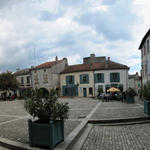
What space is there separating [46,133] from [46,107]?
72cm

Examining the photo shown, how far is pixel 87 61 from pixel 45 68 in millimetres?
10412

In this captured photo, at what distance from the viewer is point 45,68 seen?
30.9 metres

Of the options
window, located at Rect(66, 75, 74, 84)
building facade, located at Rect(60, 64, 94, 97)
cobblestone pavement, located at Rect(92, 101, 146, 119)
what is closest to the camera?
cobblestone pavement, located at Rect(92, 101, 146, 119)

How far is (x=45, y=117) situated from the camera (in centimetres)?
425

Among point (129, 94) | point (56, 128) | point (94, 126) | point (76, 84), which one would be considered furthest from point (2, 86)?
point (56, 128)

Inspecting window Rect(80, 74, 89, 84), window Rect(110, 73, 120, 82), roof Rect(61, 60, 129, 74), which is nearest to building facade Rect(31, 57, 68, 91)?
roof Rect(61, 60, 129, 74)

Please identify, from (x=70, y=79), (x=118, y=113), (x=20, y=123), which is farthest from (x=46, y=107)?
(x=70, y=79)

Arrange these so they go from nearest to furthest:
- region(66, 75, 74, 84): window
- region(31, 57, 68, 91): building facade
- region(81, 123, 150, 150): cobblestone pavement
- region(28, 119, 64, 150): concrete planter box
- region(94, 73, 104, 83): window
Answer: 1. region(28, 119, 64, 150): concrete planter box
2. region(81, 123, 150, 150): cobblestone pavement
3. region(94, 73, 104, 83): window
4. region(66, 75, 74, 84): window
5. region(31, 57, 68, 91): building facade

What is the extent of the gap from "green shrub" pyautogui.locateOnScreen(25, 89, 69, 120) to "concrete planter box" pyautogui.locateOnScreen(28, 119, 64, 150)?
0.23 metres

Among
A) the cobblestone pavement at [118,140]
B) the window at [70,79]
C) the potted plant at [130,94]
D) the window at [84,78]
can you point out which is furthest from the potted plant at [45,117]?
the window at [70,79]

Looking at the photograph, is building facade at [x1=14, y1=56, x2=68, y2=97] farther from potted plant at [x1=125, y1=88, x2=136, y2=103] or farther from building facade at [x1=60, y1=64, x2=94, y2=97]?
potted plant at [x1=125, y1=88, x2=136, y2=103]

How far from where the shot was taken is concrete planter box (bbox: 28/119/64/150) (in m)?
3.86

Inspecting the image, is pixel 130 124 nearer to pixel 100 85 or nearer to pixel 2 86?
pixel 100 85

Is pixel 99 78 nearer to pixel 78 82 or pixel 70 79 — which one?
pixel 78 82
